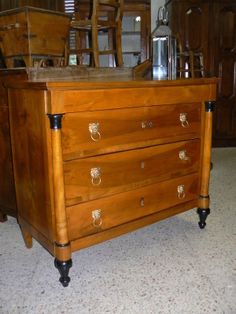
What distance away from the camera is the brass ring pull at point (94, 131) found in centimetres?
139

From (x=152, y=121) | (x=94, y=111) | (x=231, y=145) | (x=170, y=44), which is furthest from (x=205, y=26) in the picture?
(x=94, y=111)

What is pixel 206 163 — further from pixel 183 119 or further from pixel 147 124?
pixel 147 124

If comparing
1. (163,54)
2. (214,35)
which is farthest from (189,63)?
(163,54)

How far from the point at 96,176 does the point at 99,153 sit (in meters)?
0.10

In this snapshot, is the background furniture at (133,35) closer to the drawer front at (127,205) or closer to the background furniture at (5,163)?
the background furniture at (5,163)

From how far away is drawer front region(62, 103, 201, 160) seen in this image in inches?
53.2

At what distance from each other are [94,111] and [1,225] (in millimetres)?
1155

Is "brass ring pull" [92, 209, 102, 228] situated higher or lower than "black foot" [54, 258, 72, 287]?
higher

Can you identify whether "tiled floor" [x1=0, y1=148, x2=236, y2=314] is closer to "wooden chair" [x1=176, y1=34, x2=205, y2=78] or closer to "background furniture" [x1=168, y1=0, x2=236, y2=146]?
"wooden chair" [x1=176, y1=34, x2=205, y2=78]

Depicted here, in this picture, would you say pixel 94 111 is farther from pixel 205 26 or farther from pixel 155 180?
pixel 205 26

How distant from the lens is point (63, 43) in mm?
2451

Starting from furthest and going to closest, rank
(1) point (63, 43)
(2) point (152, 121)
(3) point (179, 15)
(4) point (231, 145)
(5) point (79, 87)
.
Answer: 1. (4) point (231, 145)
2. (3) point (179, 15)
3. (1) point (63, 43)
4. (2) point (152, 121)
5. (5) point (79, 87)

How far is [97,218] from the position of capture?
1.48m

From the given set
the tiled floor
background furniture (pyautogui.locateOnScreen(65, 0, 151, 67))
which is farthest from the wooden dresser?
background furniture (pyautogui.locateOnScreen(65, 0, 151, 67))
